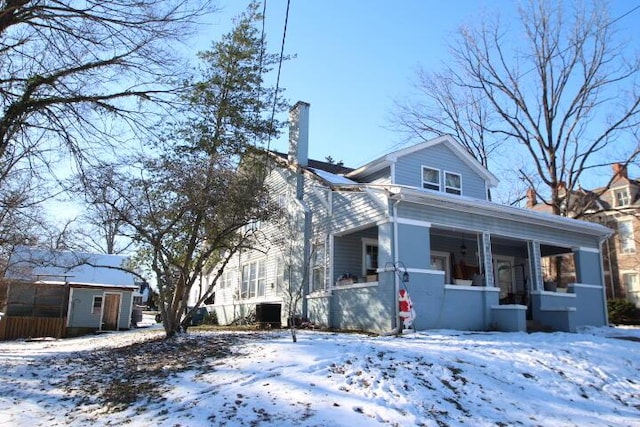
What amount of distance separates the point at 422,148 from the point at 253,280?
8.85 metres

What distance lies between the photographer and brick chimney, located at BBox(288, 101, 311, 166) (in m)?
18.3

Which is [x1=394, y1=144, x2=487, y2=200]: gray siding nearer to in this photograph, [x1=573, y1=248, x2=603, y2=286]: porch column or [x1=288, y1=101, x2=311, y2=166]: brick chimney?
[x1=573, y1=248, x2=603, y2=286]: porch column

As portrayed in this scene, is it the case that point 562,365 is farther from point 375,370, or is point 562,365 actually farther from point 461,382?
point 375,370

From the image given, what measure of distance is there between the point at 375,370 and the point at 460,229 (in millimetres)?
7227

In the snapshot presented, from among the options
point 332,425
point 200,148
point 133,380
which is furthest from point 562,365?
point 200,148

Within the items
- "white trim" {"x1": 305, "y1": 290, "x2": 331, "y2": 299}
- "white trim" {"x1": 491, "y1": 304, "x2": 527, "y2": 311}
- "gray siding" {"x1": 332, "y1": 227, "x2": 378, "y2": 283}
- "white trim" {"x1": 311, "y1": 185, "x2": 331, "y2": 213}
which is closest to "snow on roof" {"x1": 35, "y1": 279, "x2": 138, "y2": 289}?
"white trim" {"x1": 305, "y1": 290, "x2": 331, "y2": 299}

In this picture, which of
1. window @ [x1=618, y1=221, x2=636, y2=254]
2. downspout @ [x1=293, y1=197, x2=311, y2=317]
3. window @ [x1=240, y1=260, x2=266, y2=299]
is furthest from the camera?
window @ [x1=618, y1=221, x2=636, y2=254]

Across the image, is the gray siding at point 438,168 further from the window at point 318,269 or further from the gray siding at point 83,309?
the gray siding at point 83,309

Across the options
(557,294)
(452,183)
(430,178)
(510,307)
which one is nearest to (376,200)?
(510,307)

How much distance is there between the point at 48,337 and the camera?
74.7 ft

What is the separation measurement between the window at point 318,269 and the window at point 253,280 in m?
3.92

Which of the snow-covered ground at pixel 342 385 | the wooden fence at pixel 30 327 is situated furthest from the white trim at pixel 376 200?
the wooden fence at pixel 30 327

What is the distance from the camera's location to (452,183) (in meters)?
17.5

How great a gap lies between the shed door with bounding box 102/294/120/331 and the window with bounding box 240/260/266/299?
8.94 meters
